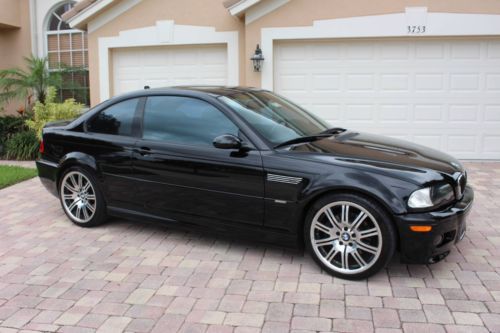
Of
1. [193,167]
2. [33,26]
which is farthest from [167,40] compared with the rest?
[193,167]

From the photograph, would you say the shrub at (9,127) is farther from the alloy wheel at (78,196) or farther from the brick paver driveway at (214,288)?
the brick paver driveway at (214,288)

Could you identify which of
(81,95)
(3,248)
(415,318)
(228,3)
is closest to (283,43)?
(228,3)

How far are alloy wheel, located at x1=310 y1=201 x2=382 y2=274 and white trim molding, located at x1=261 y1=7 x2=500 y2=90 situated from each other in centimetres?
584

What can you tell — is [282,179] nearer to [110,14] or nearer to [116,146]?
[116,146]

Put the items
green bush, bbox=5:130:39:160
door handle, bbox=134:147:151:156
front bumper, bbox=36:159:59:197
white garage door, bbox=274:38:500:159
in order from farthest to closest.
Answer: green bush, bbox=5:130:39:160
white garage door, bbox=274:38:500:159
front bumper, bbox=36:159:59:197
door handle, bbox=134:147:151:156

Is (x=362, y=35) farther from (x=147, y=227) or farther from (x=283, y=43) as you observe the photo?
(x=147, y=227)

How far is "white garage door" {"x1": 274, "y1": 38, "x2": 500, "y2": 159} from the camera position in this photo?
9.30 m

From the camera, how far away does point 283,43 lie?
962 centimetres

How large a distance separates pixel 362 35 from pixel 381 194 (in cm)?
601

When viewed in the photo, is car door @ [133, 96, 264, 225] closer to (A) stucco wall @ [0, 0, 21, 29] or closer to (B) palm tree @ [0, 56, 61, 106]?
(B) palm tree @ [0, 56, 61, 106]

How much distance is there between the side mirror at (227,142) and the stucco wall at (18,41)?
10268 millimetres

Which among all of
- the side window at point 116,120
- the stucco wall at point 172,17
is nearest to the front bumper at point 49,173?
the side window at point 116,120

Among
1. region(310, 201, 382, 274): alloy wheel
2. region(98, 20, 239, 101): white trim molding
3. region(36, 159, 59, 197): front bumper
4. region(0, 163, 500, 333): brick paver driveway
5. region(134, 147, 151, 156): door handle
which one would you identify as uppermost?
region(98, 20, 239, 101): white trim molding

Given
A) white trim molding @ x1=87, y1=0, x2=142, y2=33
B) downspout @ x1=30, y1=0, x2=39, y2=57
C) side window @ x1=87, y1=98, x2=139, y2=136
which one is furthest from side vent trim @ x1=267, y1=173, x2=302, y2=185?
downspout @ x1=30, y1=0, x2=39, y2=57
